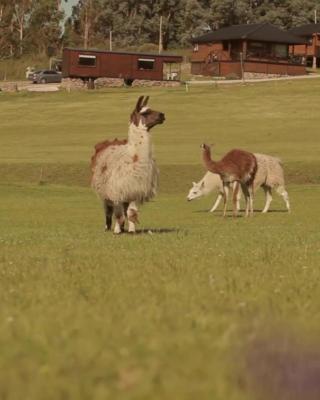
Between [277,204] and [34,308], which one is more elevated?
[34,308]

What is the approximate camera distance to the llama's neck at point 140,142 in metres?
14.3

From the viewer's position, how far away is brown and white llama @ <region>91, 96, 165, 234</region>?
1407 cm

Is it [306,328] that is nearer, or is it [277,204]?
[306,328]

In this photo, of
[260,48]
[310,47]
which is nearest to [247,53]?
[260,48]

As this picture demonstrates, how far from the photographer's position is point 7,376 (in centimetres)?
392

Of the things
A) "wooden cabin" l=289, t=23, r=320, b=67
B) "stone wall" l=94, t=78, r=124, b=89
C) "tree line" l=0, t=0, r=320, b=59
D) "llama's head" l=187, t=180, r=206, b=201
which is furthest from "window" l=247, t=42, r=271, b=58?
"llama's head" l=187, t=180, r=206, b=201

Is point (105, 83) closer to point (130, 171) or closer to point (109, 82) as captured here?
point (109, 82)

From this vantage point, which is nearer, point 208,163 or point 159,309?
point 159,309

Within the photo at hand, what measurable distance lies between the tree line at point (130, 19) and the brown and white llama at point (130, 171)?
4132 inches

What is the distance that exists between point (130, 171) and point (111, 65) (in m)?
70.8

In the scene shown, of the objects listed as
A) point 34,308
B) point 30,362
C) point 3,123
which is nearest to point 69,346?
point 30,362

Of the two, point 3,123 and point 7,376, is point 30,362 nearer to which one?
point 7,376

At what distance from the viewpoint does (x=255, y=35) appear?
92.9 meters

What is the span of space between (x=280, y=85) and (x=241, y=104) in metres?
12.5
